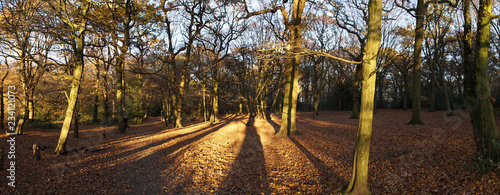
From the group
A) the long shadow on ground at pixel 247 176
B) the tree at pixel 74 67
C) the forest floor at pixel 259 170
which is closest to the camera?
the forest floor at pixel 259 170

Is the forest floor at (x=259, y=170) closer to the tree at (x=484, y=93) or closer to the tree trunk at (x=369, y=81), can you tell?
the tree at (x=484, y=93)

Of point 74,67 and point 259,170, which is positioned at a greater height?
point 74,67

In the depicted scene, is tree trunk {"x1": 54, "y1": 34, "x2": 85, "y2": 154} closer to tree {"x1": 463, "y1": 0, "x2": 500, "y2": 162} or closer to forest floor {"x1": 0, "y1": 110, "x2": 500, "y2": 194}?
forest floor {"x1": 0, "y1": 110, "x2": 500, "y2": 194}

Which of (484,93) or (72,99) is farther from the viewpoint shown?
(72,99)

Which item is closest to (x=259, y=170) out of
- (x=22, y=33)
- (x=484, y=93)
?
(x=484, y=93)

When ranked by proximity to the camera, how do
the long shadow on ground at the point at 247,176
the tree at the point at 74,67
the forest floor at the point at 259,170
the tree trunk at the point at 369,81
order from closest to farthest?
1. the tree trunk at the point at 369,81
2. the forest floor at the point at 259,170
3. the long shadow on ground at the point at 247,176
4. the tree at the point at 74,67

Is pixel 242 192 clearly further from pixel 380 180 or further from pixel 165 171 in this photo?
pixel 380 180

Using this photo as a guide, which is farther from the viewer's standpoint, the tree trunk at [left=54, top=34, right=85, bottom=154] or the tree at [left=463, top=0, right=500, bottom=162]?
the tree trunk at [left=54, top=34, right=85, bottom=154]

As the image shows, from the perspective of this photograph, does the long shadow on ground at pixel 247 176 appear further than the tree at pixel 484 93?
Yes

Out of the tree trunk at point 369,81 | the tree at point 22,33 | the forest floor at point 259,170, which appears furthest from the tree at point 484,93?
the tree at point 22,33

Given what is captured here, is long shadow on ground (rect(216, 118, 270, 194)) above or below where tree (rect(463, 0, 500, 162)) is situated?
below

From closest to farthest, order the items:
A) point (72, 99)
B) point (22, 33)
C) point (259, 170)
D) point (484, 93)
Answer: point (484, 93), point (259, 170), point (72, 99), point (22, 33)

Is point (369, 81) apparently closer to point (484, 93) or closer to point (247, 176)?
point (484, 93)

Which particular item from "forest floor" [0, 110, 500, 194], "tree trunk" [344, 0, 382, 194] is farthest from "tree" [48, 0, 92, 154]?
"tree trunk" [344, 0, 382, 194]
